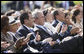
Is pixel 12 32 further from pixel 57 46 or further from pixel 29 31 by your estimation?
pixel 57 46

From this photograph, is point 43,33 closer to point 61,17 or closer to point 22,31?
point 22,31

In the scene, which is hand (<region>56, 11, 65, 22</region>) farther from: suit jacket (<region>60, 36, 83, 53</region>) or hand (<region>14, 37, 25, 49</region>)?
hand (<region>14, 37, 25, 49</region>)

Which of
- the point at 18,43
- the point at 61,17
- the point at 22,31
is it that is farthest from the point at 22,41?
the point at 61,17

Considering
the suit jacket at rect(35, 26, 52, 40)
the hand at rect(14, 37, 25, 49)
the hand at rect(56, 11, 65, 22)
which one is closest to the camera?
the hand at rect(14, 37, 25, 49)

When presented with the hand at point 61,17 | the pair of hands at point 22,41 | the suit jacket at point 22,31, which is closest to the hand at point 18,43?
the pair of hands at point 22,41

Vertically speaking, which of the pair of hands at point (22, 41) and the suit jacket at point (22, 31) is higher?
the suit jacket at point (22, 31)

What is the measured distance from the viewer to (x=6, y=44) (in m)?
3.69

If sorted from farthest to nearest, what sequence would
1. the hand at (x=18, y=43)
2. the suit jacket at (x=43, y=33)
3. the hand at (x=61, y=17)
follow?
the hand at (x=61, y=17) < the suit jacket at (x=43, y=33) < the hand at (x=18, y=43)

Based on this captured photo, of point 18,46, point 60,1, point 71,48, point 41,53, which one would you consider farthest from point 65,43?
point 60,1

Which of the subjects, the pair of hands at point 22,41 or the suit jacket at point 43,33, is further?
the suit jacket at point 43,33

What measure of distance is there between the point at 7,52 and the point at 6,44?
22cm

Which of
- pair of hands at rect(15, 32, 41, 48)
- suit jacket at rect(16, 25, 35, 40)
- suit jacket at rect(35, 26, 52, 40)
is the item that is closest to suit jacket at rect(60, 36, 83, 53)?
pair of hands at rect(15, 32, 41, 48)

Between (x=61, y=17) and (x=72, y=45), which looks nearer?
(x=72, y=45)

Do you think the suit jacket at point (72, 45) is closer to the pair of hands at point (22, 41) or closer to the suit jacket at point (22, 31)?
the pair of hands at point (22, 41)
